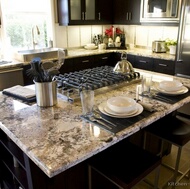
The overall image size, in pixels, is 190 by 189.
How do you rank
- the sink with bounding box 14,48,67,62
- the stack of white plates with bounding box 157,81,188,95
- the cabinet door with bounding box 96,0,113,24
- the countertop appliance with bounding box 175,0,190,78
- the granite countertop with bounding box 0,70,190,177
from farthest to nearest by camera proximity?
the cabinet door with bounding box 96,0,113,24
the sink with bounding box 14,48,67,62
the countertop appliance with bounding box 175,0,190,78
the stack of white plates with bounding box 157,81,188,95
the granite countertop with bounding box 0,70,190,177

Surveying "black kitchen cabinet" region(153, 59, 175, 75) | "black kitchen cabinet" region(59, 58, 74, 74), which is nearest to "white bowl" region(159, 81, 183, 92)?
"black kitchen cabinet" region(153, 59, 175, 75)

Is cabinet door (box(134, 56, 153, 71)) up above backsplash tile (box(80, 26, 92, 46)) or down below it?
below

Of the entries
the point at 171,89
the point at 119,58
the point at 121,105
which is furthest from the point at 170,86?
the point at 119,58

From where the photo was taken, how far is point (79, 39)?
4.54 m

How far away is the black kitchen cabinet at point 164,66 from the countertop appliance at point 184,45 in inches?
4.4

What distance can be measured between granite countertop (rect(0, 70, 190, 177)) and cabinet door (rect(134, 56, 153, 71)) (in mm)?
2215

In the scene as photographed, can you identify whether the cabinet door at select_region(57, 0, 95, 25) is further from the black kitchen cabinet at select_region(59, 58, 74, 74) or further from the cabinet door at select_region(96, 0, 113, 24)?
the black kitchen cabinet at select_region(59, 58, 74, 74)

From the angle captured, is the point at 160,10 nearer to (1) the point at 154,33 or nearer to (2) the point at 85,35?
(1) the point at 154,33

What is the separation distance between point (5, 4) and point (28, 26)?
1.70 ft

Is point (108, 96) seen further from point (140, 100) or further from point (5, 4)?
point (5, 4)

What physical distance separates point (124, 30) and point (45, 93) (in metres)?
3.73

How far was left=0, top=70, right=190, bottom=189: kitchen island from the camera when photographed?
96 centimetres

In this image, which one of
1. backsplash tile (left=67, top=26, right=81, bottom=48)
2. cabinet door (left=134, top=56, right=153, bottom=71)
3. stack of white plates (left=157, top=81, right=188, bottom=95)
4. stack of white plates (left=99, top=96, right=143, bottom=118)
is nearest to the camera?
stack of white plates (left=99, top=96, right=143, bottom=118)

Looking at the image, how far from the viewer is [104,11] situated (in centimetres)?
434
